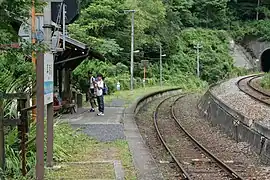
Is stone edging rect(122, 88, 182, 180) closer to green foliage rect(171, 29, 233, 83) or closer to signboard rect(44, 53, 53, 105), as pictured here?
signboard rect(44, 53, 53, 105)

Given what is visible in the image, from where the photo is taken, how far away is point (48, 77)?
690 cm

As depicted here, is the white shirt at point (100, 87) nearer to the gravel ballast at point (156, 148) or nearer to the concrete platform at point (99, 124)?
the concrete platform at point (99, 124)

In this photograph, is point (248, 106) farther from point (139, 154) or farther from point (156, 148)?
point (139, 154)

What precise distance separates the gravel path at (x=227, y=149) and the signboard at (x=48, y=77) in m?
4.28

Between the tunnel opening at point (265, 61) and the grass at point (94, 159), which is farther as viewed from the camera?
the tunnel opening at point (265, 61)

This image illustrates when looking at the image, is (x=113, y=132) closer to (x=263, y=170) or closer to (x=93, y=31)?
(x=263, y=170)

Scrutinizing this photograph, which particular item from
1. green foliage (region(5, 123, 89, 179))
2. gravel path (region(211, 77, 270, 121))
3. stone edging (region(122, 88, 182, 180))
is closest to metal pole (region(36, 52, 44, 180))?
green foliage (region(5, 123, 89, 179))

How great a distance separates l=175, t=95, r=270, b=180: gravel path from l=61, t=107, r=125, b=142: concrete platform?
2.45 m

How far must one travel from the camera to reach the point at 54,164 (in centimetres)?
860

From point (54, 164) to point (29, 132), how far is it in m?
0.70

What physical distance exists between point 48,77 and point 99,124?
7940 mm

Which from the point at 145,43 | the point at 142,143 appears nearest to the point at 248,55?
the point at 145,43

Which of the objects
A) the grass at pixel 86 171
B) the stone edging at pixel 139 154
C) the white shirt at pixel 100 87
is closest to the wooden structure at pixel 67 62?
the white shirt at pixel 100 87

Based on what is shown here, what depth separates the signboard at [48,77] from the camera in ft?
22.4
